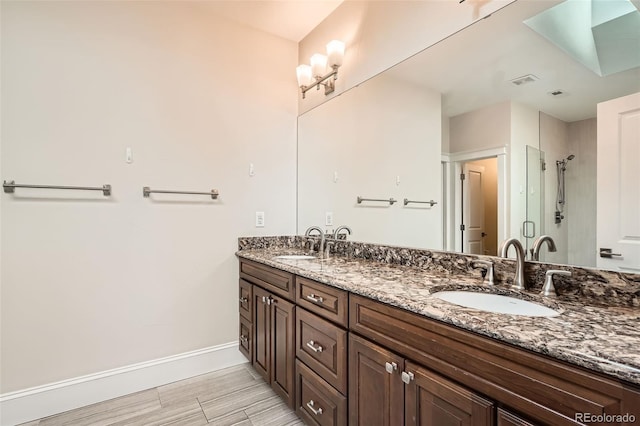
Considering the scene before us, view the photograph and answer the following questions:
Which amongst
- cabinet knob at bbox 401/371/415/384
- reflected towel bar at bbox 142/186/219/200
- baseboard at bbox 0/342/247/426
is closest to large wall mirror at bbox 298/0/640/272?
cabinet knob at bbox 401/371/415/384

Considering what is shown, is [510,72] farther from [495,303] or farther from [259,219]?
[259,219]

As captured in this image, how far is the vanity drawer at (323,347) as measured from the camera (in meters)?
1.29

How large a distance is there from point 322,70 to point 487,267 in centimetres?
182

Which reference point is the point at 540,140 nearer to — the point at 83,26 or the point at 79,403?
the point at 83,26

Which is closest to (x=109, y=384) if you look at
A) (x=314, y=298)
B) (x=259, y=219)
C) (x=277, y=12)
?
(x=259, y=219)

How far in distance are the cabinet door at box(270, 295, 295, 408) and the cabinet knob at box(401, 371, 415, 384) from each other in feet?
2.45

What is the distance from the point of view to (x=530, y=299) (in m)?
1.04

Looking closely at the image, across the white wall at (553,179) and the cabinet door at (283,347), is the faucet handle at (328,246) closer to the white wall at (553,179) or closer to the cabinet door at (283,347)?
the cabinet door at (283,347)

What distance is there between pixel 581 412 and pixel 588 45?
1.17 meters

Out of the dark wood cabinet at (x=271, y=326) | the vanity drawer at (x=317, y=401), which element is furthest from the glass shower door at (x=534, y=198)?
the dark wood cabinet at (x=271, y=326)

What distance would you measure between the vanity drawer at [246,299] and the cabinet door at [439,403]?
1397 millimetres

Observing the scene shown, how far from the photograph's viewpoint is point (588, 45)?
109cm

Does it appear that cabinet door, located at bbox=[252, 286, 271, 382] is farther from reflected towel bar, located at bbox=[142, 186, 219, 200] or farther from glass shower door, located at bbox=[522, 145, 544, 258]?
glass shower door, located at bbox=[522, 145, 544, 258]

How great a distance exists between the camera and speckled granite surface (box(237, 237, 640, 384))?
641 mm
